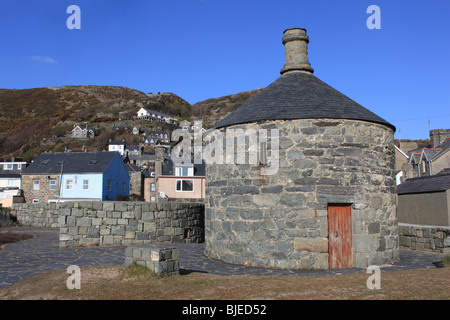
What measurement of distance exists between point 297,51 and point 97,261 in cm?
937

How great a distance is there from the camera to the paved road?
8812 millimetres

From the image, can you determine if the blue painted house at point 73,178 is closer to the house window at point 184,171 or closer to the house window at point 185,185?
the house window at point 184,171

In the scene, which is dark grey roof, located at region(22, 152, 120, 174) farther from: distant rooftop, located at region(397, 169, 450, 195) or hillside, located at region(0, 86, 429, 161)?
hillside, located at region(0, 86, 429, 161)

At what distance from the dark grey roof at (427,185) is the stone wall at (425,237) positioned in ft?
9.09

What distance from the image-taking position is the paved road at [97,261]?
28.9ft

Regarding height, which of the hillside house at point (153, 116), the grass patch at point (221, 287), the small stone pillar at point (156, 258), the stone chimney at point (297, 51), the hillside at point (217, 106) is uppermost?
the hillside at point (217, 106)

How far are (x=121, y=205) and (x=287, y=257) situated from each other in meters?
6.69

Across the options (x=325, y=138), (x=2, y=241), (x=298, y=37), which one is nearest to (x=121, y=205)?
(x=2, y=241)

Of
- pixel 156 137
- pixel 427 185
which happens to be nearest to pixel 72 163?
pixel 427 185

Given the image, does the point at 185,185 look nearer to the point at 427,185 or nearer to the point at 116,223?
the point at 116,223

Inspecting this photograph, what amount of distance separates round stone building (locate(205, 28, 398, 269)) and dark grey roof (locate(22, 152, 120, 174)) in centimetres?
3121

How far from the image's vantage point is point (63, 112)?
128 m

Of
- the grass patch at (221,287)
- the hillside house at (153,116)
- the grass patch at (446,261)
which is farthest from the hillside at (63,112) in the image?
the grass patch at (446,261)
